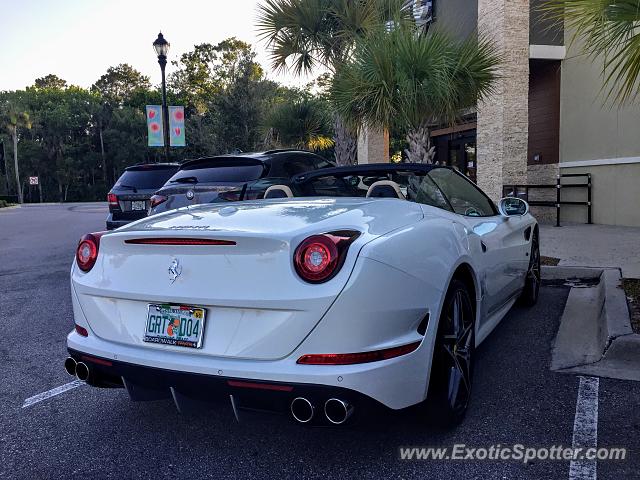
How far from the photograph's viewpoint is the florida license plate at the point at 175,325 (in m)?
2.45

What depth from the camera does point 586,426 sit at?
2967mm

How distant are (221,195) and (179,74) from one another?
2055 inches

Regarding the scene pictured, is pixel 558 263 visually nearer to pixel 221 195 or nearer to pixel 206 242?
pixel 221 195

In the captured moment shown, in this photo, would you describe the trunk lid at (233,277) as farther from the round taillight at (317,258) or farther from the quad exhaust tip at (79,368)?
the quad exhaust tip at (79,368)

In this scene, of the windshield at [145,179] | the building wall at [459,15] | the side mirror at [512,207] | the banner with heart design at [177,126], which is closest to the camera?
the side mirror at [512,207]

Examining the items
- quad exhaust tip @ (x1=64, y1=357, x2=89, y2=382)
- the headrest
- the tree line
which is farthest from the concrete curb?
the tree line

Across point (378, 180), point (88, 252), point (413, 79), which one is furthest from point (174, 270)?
point (413, 79)

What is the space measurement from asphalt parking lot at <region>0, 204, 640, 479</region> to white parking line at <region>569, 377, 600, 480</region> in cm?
1

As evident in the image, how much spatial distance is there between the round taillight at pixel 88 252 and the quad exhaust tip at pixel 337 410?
145cm

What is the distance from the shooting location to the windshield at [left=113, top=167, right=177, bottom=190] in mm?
10477

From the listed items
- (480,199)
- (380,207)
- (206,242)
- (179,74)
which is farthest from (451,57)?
(179,74)

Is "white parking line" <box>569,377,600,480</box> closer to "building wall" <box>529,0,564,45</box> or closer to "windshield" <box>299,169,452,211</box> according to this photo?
"windshield" <box>299,169,452,211</box>

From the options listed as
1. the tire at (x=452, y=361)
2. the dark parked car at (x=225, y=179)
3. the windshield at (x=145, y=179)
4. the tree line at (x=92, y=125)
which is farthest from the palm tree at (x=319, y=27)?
the tree line at (x=92, y=125)

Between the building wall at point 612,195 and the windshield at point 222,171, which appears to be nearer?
the windshield at point 222,171
